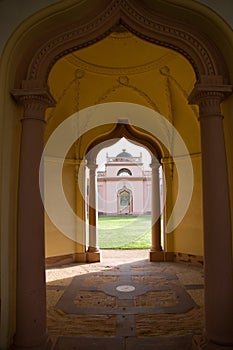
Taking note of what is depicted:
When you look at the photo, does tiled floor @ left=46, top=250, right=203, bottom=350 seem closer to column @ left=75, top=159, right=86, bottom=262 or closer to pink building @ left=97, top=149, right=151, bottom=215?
column @ left=75, top=159, right=86, bottom=262

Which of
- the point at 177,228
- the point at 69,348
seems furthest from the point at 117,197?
the point at 69,348

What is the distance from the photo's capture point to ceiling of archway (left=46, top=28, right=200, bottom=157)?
27.1 ft

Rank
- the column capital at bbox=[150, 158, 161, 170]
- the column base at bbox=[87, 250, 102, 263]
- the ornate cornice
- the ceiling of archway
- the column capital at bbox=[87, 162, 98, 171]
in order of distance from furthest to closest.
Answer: the column capital at bbox=[87, 162, 98, 171] < the column capital at bbox=[150, 158, 161, 170] < the column base at bbox=[87, 250, 102, 263] < the ceiling of archway < the ornate cornice

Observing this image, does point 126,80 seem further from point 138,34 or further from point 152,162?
point 138,34

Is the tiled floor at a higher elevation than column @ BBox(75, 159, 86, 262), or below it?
below

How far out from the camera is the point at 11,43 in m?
3.74

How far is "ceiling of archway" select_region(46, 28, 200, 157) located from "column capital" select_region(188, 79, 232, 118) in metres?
4.76

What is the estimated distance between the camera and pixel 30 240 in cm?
366

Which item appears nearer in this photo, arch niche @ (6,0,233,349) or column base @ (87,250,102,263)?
arch niche @ (6,0,233,349)

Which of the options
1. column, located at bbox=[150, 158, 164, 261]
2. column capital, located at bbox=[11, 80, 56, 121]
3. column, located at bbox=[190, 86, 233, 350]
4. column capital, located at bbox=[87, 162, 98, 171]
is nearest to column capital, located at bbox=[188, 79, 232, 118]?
column, located at bbox=[190, 86, 233, 350]

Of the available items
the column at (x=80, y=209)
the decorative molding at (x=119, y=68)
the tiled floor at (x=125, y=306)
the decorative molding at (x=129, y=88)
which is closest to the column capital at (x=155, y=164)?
the decorative molding at (x=129, y=88)

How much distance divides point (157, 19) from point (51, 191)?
6.91 metres

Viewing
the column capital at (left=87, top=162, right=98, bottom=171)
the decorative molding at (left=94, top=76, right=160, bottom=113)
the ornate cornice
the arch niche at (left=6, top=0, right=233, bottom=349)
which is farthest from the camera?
the column capital at (left=87, top=162, right=98, bottom=171)

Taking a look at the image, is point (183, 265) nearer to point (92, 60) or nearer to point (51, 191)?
point (51, 191)
